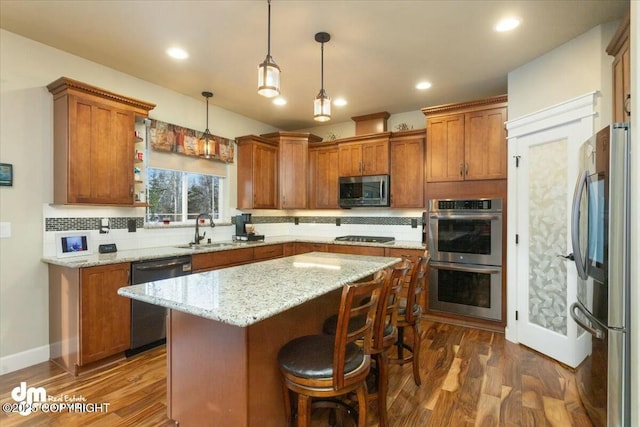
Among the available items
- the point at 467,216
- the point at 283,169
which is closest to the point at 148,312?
the point at 283,169

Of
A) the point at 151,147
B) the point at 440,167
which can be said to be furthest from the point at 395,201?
the point at 151,147

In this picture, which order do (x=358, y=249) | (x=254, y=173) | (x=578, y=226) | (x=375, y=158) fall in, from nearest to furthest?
1. (x=578, y=226)
2. (x=358, y=249)
3. (x=375, y=158)
4. (x=254, y=173)

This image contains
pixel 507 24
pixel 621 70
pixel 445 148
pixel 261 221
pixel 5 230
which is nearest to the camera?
pixel 621 70

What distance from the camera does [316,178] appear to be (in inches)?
200

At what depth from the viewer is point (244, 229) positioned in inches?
181

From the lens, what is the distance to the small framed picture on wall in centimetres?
259

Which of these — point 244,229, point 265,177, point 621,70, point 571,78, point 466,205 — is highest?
point 571,78

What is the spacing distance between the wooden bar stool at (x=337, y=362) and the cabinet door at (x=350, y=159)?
328cm

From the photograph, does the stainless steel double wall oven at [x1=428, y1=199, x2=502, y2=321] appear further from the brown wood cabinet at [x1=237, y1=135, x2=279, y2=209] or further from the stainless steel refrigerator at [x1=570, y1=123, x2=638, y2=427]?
the brown wood cabinet at [x1=237, y1=135, x2=279, y2=209]

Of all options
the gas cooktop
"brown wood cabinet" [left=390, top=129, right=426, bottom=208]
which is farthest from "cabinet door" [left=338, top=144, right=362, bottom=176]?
the gas cooktop

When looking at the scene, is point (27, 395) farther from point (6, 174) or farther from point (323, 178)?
point (323, 178)

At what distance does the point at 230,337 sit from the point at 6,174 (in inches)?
103

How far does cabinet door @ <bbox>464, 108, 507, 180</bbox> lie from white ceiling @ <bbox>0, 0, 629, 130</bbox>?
418 millimetres

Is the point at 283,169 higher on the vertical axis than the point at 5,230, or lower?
higher
